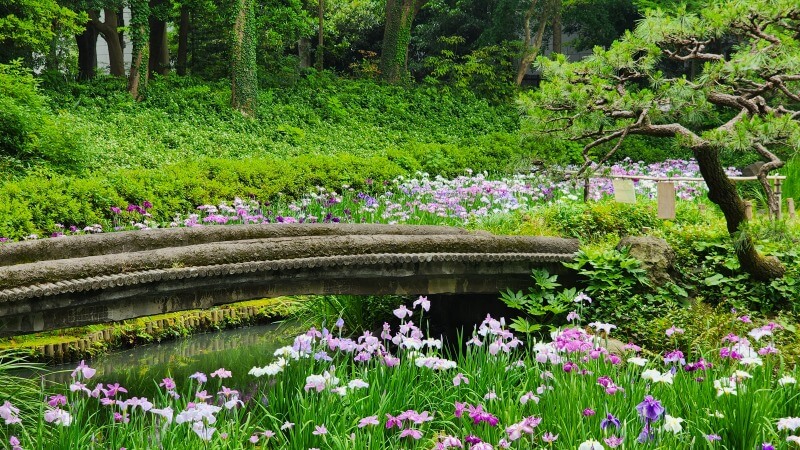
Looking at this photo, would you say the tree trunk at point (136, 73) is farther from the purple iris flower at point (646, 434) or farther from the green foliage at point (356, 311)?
the purple iris flower at point (646, 434)

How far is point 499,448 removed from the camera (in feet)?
12.5

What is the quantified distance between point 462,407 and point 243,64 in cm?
1666

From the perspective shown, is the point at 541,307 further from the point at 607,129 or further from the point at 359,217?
the point at 359,217

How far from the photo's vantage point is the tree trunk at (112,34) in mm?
20766

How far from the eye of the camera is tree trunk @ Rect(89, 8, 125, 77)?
20766 mm

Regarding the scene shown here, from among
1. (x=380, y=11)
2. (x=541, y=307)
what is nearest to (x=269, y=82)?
(x=380, y=11)

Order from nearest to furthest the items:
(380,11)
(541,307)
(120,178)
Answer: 1. (541,307)
2. (120,178)
3. (380,11)

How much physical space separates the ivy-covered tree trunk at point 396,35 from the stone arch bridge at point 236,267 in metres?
17.6

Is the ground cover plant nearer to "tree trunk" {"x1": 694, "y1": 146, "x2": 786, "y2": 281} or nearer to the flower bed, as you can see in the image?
"tree trunk" {"x1": 694, "y1": 146, "x2": 786, "y2": 281}

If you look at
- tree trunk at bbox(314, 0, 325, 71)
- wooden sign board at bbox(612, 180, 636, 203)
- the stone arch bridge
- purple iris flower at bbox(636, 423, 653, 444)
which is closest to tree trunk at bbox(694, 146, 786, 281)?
wooden sign board at bbox(612, 180, 636, 203)

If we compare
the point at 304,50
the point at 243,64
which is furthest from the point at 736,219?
the point at 304,50

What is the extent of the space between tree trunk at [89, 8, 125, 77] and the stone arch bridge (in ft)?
52.9

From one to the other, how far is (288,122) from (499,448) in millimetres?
16373

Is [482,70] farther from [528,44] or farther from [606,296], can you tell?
[606,296]
